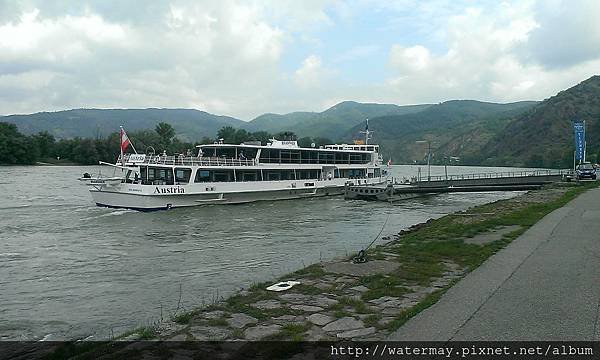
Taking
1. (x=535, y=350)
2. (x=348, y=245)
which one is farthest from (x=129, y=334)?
(x=348, y=245)

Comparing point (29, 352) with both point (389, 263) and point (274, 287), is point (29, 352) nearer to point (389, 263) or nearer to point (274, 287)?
point (274, 287)

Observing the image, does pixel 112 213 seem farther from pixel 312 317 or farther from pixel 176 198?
pixel 312 317

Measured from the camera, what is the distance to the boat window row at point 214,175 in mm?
35156

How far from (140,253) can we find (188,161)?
58.8 feet

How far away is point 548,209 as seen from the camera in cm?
2077

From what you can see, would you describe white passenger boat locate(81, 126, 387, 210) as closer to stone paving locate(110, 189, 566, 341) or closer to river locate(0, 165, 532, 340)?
river locate(0, 165, 532, 340)

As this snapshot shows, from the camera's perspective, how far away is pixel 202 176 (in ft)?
122

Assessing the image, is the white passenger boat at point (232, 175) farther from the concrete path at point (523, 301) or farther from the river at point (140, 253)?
the concrete path at point (523, 301)

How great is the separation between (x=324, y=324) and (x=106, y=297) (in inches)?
310

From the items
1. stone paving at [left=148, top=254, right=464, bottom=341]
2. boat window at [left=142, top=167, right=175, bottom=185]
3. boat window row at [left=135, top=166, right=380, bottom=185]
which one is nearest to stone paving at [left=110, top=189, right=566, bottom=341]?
stone paving at [left=148, top=254, right=464, bottom=341]

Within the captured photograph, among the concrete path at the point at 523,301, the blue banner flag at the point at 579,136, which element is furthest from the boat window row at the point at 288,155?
the concrete path at the point at 523,301

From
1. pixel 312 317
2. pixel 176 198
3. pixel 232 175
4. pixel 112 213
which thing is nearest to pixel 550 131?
pixel 232 175

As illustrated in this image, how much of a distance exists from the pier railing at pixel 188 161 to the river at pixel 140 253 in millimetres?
3558

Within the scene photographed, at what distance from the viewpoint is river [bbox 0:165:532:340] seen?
441 inches
